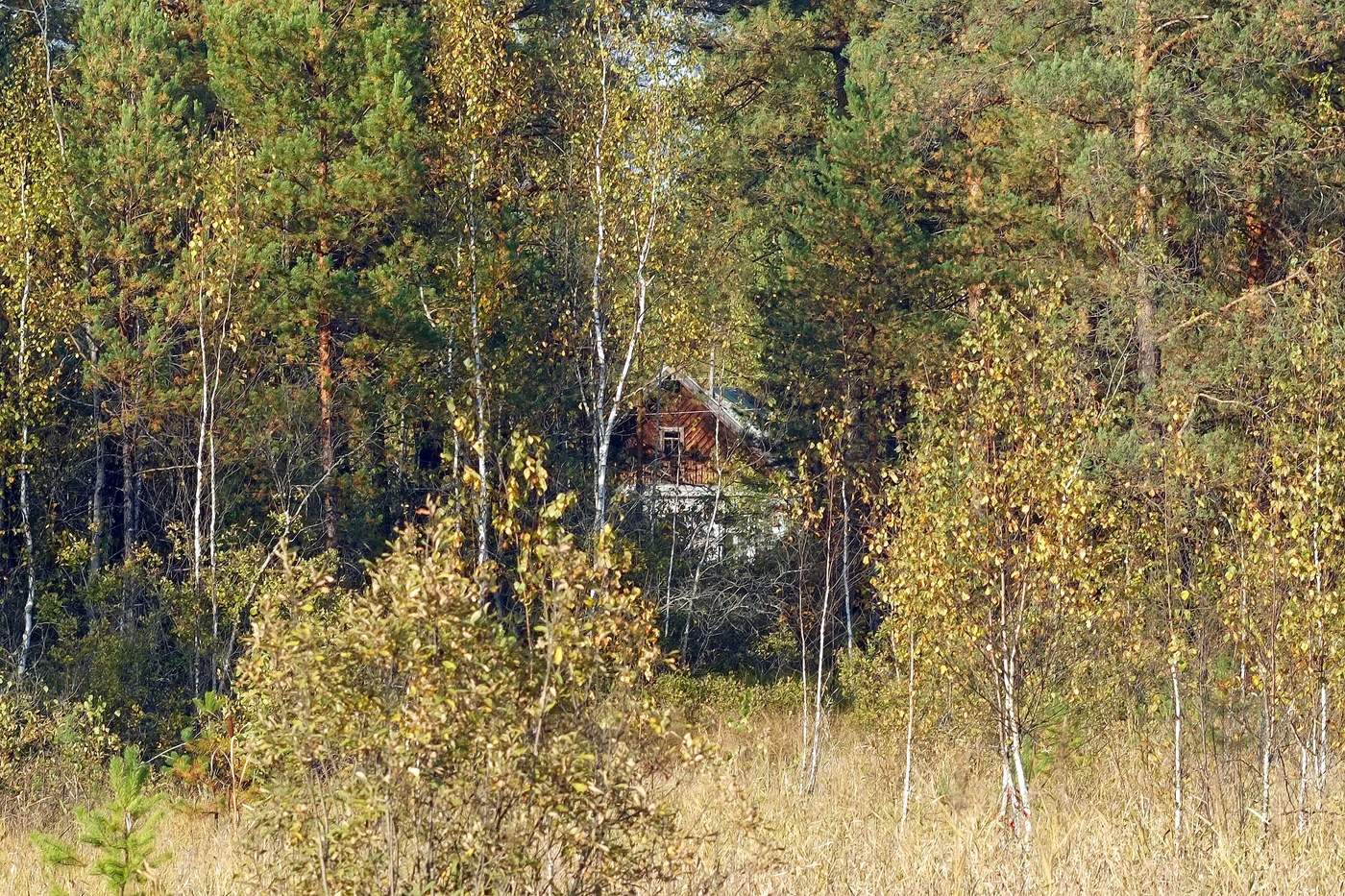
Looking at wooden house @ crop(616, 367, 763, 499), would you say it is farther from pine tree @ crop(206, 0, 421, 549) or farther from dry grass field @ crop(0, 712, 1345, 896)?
dry grass field @ crop(0, 712, 1345, 896)

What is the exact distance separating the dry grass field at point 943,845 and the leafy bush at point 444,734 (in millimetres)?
460

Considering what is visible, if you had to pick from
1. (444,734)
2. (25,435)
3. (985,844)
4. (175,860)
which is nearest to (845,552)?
(985,844)

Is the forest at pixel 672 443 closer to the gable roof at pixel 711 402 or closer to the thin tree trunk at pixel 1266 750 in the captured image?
the thin tree trunk at pixel 1266 750

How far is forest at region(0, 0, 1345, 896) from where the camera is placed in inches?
278

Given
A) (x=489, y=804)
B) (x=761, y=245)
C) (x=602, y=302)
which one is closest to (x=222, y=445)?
(x=602, y=302)

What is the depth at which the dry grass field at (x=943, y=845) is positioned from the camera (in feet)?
28.5

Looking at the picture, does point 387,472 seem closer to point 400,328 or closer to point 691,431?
point 400,328

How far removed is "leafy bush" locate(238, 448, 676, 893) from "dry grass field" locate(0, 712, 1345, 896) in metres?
0.46

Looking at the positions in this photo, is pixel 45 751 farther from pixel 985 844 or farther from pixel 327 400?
pixel 985 844

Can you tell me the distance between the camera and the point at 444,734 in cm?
648

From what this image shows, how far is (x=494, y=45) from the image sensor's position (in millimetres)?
19688

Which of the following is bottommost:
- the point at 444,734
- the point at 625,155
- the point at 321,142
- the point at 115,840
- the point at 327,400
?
the point at 115,840

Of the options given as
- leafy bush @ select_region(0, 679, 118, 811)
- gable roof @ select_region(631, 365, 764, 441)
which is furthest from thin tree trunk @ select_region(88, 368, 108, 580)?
gable roof @ select_region(631, 365, 764, 441)

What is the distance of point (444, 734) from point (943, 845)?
500cm
